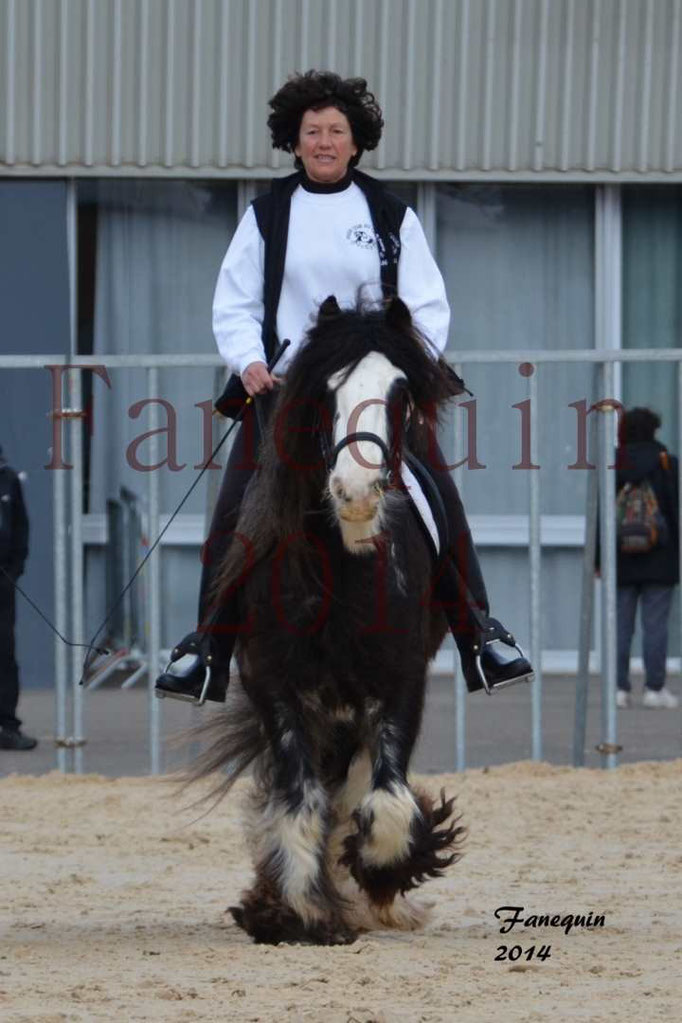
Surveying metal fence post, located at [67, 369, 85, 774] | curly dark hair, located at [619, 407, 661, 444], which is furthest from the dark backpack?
metal fence post, located at [67, 369, 85, 774]

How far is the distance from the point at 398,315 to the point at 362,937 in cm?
189

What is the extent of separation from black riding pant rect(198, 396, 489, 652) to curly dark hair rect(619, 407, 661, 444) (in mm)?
4026

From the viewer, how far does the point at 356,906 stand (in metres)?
5.86

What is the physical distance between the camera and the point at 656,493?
9.71 m

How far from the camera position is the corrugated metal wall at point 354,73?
41.5ft

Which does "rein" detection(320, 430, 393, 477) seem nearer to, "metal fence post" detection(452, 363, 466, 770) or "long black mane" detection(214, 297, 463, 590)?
"long black mane" detection(214, 297, 463, 590)

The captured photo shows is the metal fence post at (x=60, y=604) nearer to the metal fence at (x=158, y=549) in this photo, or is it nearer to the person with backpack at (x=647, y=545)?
the metal fence at (x=158, y=549)

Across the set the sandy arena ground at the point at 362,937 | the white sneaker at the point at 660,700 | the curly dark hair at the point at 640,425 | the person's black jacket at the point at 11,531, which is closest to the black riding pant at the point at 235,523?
the sandy arena ground at the point at 362,937

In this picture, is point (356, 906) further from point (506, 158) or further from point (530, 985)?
point (506, 158)

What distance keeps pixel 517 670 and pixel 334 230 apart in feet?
5.13

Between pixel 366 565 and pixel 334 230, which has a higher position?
pixel 334 230

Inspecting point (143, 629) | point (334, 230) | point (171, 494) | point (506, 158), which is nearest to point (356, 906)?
point (334, 230)

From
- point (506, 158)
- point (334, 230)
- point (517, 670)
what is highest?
point (506, 158)

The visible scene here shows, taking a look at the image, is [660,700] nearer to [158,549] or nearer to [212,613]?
[158,549]
